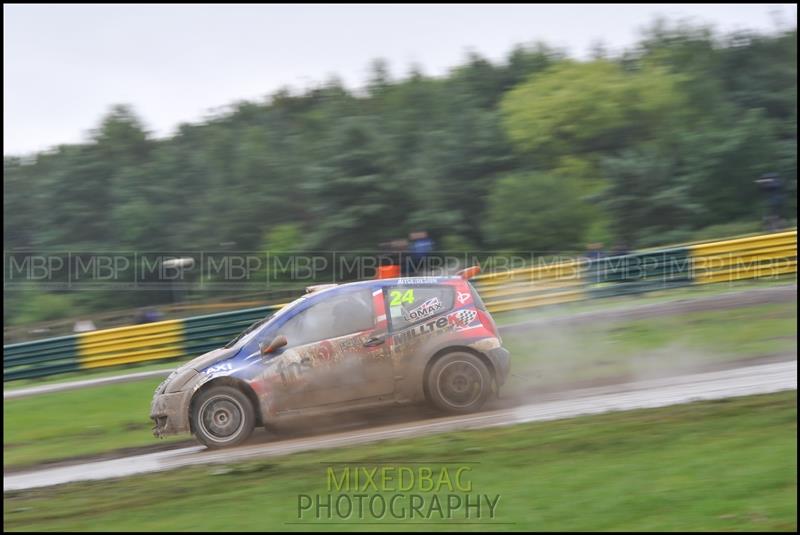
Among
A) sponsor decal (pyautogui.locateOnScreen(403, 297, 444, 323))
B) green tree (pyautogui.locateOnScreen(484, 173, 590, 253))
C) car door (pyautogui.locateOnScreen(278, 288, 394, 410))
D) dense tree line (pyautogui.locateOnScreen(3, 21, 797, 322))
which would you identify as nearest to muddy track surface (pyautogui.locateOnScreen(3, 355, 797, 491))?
car door (pyautogui.locateOnScreen(278, 288, 394, 410))

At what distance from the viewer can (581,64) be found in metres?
52.2

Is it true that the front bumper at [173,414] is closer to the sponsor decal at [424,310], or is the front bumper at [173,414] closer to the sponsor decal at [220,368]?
the sponsor decal at [220,368]

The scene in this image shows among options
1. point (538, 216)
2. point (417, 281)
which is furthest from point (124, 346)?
point (538, 216)

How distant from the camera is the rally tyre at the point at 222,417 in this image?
28.9 ft

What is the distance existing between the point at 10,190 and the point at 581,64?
111ft

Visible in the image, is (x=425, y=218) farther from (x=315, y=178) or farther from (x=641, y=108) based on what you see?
(x=641, y=108)

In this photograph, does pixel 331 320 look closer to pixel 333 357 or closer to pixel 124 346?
pixel 333 357

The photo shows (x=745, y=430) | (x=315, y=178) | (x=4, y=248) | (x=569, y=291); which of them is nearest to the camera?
(x=745, y=430)

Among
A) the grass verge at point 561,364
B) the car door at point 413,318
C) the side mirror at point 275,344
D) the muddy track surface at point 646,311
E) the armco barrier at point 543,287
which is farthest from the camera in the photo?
the armco barrier at point 543,287

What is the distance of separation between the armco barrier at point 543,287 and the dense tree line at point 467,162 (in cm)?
2103

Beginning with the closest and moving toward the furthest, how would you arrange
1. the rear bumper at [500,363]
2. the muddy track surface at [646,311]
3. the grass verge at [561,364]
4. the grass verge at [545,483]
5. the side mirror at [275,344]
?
the grass verge at [545,483]
the side mirror at [275,344]
the rear bumper at [500,363]
the grass verge at [561,364]
the muddy track surface at [646,311]

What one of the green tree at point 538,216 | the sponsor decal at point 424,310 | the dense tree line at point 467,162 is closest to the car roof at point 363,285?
the sponsor decal at point 424,310

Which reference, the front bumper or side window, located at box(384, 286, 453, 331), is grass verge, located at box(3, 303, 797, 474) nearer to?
the front bumper

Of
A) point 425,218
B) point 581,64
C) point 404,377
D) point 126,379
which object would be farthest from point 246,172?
point 404,377
